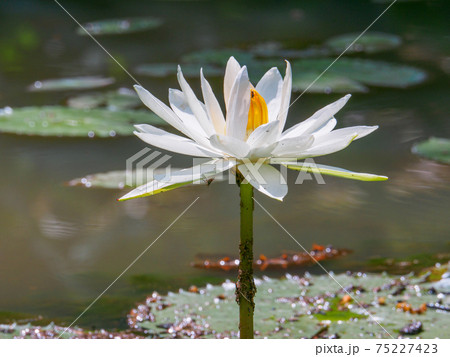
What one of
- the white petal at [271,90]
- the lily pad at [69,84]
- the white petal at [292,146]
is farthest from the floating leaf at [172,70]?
the white petal at [292,146]

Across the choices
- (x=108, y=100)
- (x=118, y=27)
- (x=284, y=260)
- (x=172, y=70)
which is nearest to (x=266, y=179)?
(x=284, y=260)

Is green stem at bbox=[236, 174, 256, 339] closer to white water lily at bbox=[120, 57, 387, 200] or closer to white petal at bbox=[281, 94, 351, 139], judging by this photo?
white water lily at bbox=[120, 57, 387, 200]

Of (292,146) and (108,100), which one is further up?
(108,100)

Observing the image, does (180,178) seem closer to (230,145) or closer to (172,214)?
(230,145)

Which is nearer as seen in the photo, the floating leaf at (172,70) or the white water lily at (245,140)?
the white water lily at (245,140)

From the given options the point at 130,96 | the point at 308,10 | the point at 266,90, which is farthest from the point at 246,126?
the point at 308,10

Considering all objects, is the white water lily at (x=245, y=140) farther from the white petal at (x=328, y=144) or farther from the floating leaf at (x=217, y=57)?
the floating leaf at (x=217, y=57)
